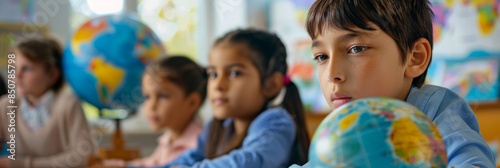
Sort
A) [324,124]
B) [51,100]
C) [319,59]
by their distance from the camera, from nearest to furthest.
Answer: [324,124]
[319,59]
[51,100]

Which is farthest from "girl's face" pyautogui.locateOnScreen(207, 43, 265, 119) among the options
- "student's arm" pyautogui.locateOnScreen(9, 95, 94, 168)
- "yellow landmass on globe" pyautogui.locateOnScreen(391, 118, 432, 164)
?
"yellow landmass on globe" pyautogui.locateOnScreen(391, 118, 432, 164)

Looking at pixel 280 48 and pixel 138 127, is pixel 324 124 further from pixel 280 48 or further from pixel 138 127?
pixel 138 127

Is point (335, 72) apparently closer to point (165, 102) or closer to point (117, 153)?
point (165, 102)

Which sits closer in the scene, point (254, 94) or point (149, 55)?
point (254, 94)

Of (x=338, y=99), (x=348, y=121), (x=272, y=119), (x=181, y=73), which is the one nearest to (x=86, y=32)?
(x=181, y=73)

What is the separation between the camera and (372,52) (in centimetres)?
108

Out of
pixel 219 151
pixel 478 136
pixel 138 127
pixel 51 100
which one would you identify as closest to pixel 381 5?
pixel 478 136

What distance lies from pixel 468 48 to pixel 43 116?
82.1 inches

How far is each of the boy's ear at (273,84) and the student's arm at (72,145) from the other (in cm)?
116

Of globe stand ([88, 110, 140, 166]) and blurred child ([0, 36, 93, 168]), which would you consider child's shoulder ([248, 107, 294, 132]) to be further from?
blurred child ([0, 36, 93, 168])

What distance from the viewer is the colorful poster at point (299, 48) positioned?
4211mm

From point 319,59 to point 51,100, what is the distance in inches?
80.5

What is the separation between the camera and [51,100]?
2.95 m

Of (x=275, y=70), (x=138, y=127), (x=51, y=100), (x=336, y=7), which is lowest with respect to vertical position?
(x=138, y=127)
